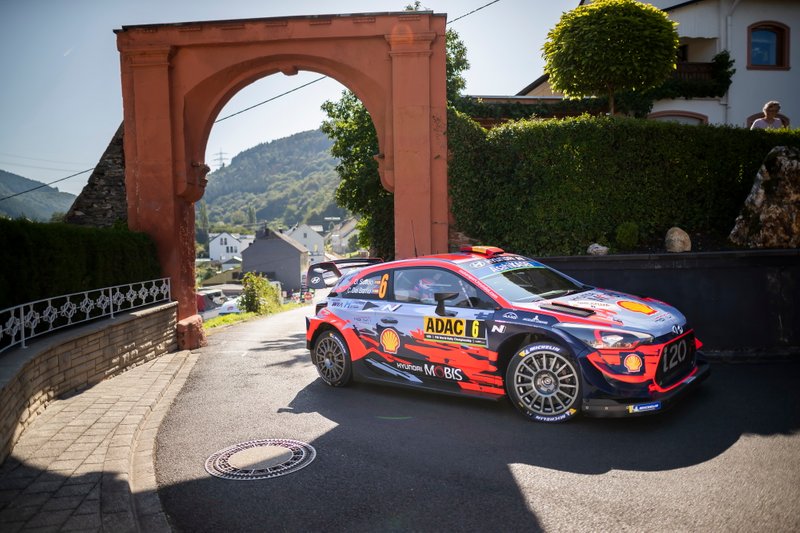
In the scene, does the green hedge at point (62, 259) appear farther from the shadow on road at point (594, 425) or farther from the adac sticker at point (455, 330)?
the adac sticker at point (455, 330)

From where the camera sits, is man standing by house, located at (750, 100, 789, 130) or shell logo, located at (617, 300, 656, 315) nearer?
shell logo, located at (617, 300, 656, 315)

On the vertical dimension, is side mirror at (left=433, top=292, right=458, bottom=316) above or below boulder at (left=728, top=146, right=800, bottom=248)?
below

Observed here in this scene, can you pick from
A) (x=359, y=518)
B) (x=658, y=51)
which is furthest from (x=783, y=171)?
(x=359, y=518)

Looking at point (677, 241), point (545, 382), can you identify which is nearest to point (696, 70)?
point (677, 241)

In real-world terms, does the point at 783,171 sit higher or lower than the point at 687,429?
higher

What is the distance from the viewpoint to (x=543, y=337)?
19.0 feet

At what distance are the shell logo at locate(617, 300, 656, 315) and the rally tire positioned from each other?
338 cm

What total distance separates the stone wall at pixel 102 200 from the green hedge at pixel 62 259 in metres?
2.94

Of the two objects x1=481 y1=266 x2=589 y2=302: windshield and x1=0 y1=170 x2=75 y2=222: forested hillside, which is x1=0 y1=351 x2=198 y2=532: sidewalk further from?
x1=0 y1=170 x2=75 y2=222: forested hillside

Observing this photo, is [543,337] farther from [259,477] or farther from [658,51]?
[658,51]

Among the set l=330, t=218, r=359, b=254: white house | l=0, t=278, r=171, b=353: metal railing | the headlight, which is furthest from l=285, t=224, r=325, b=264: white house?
the headlight

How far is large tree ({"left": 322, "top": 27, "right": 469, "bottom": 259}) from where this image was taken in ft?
67.9

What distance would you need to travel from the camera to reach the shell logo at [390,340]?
22.7ft

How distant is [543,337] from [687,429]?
4.96ft
